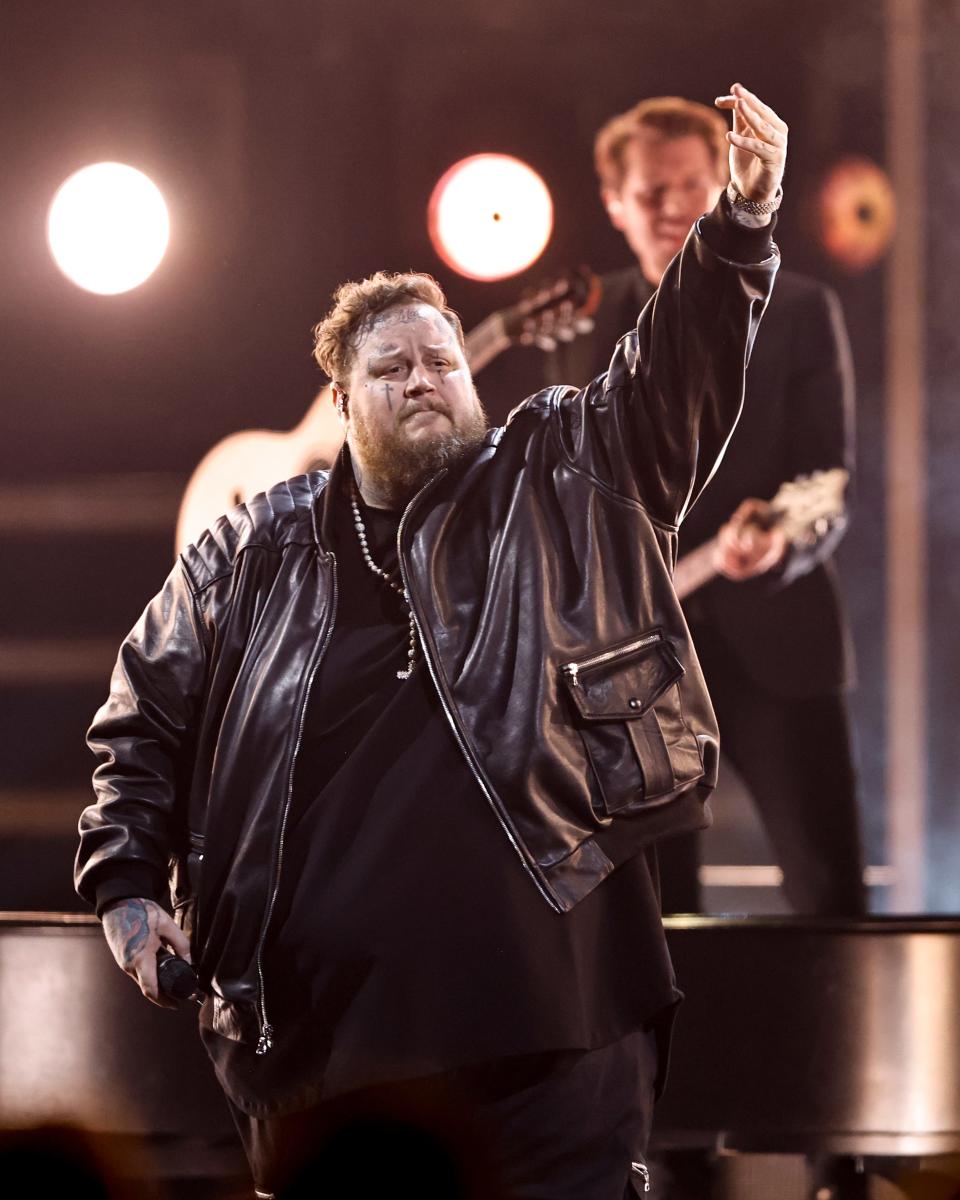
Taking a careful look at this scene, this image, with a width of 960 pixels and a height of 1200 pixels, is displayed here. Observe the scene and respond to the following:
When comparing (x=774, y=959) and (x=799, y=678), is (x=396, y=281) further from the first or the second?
(x=774, y=959)

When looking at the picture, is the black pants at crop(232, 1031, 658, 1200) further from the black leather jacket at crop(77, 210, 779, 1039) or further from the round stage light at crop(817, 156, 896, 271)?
the round stage light at crop(817, 156, 896, 271)

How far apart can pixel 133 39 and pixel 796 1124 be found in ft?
9.55

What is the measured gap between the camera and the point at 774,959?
3000 mm

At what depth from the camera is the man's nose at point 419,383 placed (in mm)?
1977

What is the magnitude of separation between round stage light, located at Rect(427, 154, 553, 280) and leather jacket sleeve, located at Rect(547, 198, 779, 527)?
130 cm

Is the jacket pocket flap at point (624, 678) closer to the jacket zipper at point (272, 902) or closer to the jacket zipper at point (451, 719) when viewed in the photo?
the jacket zipper at point (451, 719)

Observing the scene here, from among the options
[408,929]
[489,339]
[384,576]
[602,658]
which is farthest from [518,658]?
[489,339]

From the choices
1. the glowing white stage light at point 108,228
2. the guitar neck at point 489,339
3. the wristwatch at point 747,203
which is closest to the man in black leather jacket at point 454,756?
the wristwatch at point 747,203

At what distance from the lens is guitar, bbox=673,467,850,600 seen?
10.2 ft

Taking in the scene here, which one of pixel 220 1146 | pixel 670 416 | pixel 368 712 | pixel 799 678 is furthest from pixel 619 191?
pixel 220 1146

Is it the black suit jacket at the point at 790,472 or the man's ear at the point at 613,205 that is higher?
the man's ear at the point at 613,205

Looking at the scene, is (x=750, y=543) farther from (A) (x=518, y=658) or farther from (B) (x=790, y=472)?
(A) (x=518, y=658)

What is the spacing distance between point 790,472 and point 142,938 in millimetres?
1867

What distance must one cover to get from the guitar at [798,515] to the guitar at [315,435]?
0.59 meters
